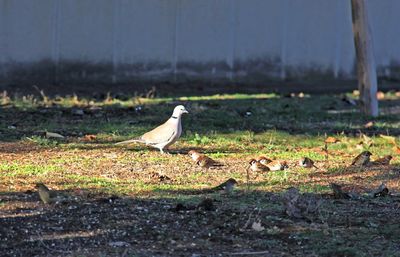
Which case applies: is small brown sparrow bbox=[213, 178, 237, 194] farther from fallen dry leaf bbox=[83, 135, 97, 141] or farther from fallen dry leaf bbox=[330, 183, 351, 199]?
fallen dry leaf bbox=[83, 135, 97, 141]

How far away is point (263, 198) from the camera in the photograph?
727 cm

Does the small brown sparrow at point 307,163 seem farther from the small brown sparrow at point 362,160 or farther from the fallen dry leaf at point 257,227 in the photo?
the fallen dry leaf at point 257,227

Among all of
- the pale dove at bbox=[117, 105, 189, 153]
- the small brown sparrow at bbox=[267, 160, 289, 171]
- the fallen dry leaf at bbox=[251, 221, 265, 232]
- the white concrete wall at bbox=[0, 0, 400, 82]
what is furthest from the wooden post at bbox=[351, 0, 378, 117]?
the fallen dry leaf at bbox=[251, 221, 265, 232]

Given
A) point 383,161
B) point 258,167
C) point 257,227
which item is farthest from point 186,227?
point 383,161

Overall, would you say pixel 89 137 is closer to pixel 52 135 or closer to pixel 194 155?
pixel 52 135

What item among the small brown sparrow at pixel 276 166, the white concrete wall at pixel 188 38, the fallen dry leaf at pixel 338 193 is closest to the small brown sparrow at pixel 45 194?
the fallen dry leaf at pixel 338 193

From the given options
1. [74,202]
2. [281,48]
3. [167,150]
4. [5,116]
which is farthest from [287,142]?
[281,48]

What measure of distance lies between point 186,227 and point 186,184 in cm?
155

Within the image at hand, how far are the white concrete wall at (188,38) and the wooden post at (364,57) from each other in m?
5.05

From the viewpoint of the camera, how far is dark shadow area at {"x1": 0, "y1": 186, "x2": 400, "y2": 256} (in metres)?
5.86

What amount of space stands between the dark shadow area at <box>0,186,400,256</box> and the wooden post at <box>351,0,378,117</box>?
5.91 meters

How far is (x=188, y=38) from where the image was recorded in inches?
698

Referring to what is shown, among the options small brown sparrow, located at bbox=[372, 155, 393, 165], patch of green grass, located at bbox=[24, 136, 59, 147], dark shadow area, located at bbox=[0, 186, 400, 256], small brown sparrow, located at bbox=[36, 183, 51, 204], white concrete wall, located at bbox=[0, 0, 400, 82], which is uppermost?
white concrete wall, located at bbox=[0, 0, 400, 82]

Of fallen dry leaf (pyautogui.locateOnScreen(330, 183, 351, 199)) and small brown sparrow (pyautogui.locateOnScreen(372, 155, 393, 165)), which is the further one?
small brown sparrow (pyautogui.locateOnScreen(372, 155, 393, 165))
